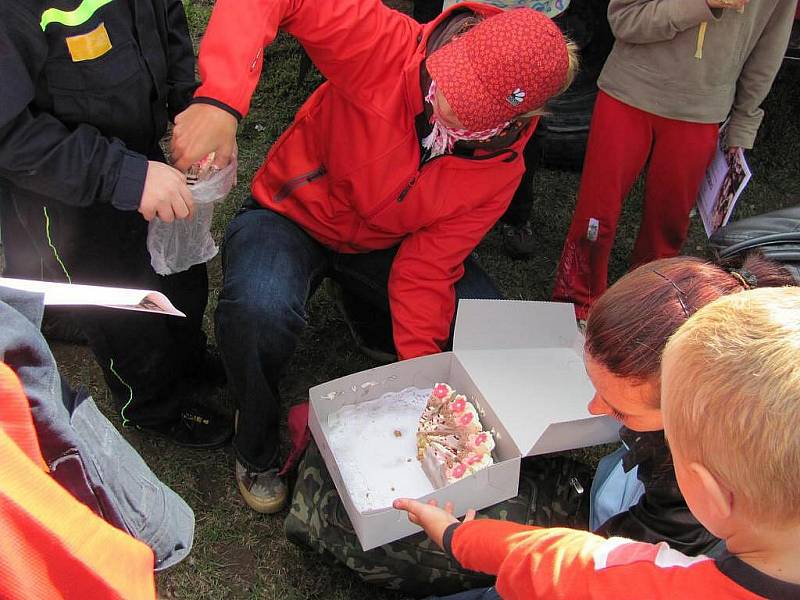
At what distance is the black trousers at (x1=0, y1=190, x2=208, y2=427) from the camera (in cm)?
146

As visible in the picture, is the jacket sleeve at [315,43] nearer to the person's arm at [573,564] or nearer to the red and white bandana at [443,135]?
the red and white bandana at [443,135]

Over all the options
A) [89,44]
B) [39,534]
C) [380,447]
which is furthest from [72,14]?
[380,447]

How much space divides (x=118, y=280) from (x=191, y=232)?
0.20 meters

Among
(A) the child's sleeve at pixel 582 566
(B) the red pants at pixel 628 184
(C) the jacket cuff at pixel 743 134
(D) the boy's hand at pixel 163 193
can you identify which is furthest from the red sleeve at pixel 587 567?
(C) the jacket cuff at pixel 743 134

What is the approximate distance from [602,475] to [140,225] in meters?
1.21

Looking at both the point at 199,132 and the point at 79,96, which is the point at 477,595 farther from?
the point at 79,96

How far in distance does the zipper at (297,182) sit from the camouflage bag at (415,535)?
0.67 m

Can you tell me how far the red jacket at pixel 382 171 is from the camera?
1637mm

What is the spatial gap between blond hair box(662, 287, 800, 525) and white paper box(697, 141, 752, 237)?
126 cm

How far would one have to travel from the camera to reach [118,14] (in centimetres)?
134

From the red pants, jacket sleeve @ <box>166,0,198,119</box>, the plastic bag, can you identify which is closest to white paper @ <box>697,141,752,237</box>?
the red pants

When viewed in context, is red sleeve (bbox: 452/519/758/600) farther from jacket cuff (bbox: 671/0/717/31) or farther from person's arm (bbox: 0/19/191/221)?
jacket cuff (bbox: 671/0/717/31)

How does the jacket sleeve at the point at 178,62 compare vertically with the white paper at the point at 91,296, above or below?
below

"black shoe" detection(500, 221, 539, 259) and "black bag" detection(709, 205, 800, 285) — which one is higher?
"black bag" detection(709, 205, 800, 285)
